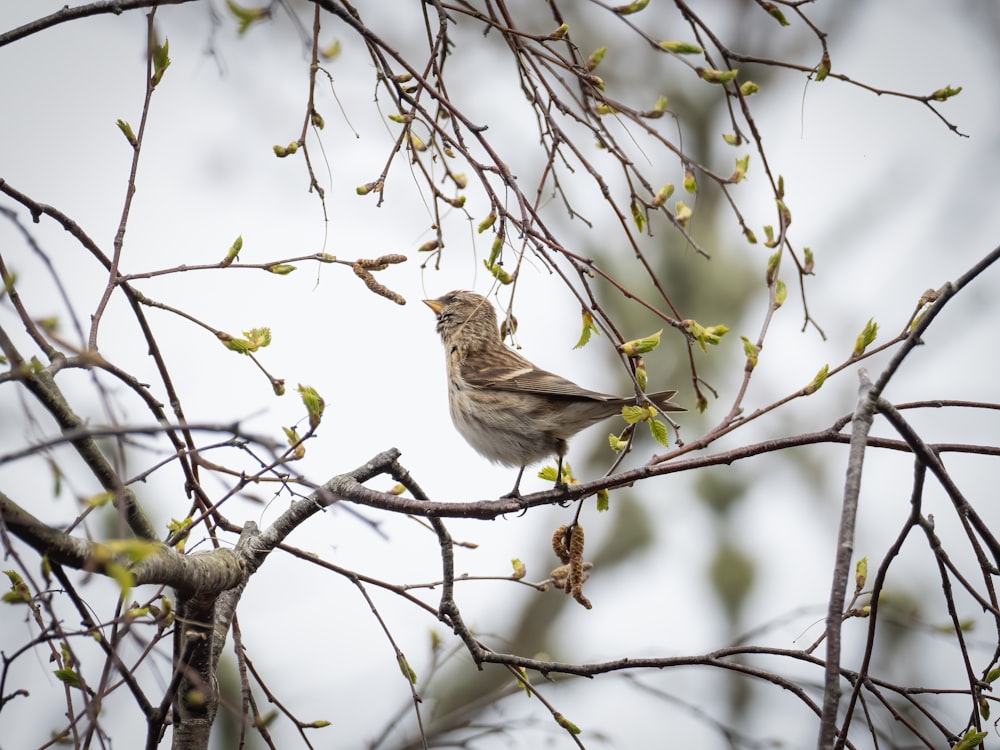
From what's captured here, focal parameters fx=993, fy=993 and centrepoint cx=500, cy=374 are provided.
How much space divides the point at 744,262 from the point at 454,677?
6437 millimetres

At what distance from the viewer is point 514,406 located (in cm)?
462

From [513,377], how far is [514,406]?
20 centimetres

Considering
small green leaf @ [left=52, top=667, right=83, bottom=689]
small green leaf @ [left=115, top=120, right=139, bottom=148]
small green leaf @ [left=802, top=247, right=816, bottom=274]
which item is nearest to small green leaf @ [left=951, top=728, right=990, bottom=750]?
small green leaf @ [left=802, top=247, right=816, bottom=274]

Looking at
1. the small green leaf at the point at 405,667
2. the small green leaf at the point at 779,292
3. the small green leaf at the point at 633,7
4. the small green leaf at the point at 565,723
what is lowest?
the small green leaf at the point at 565,723

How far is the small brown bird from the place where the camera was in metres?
4.39

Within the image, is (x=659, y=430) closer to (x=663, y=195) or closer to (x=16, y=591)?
(x=663, y=195)

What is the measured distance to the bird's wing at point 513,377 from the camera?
172 inches

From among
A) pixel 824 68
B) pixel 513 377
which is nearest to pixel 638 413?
pixel 824 68

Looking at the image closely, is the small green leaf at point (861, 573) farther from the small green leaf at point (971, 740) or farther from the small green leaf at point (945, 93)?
the small green leaf at point (945, 93)

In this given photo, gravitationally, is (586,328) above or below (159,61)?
below

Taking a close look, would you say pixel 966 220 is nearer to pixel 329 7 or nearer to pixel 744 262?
pixel 744 262

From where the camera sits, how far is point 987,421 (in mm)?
9898

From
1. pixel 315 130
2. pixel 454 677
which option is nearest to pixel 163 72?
pixel 315 130

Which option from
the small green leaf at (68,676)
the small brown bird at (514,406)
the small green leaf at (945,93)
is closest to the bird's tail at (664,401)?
the small brown bird at (514,406)
